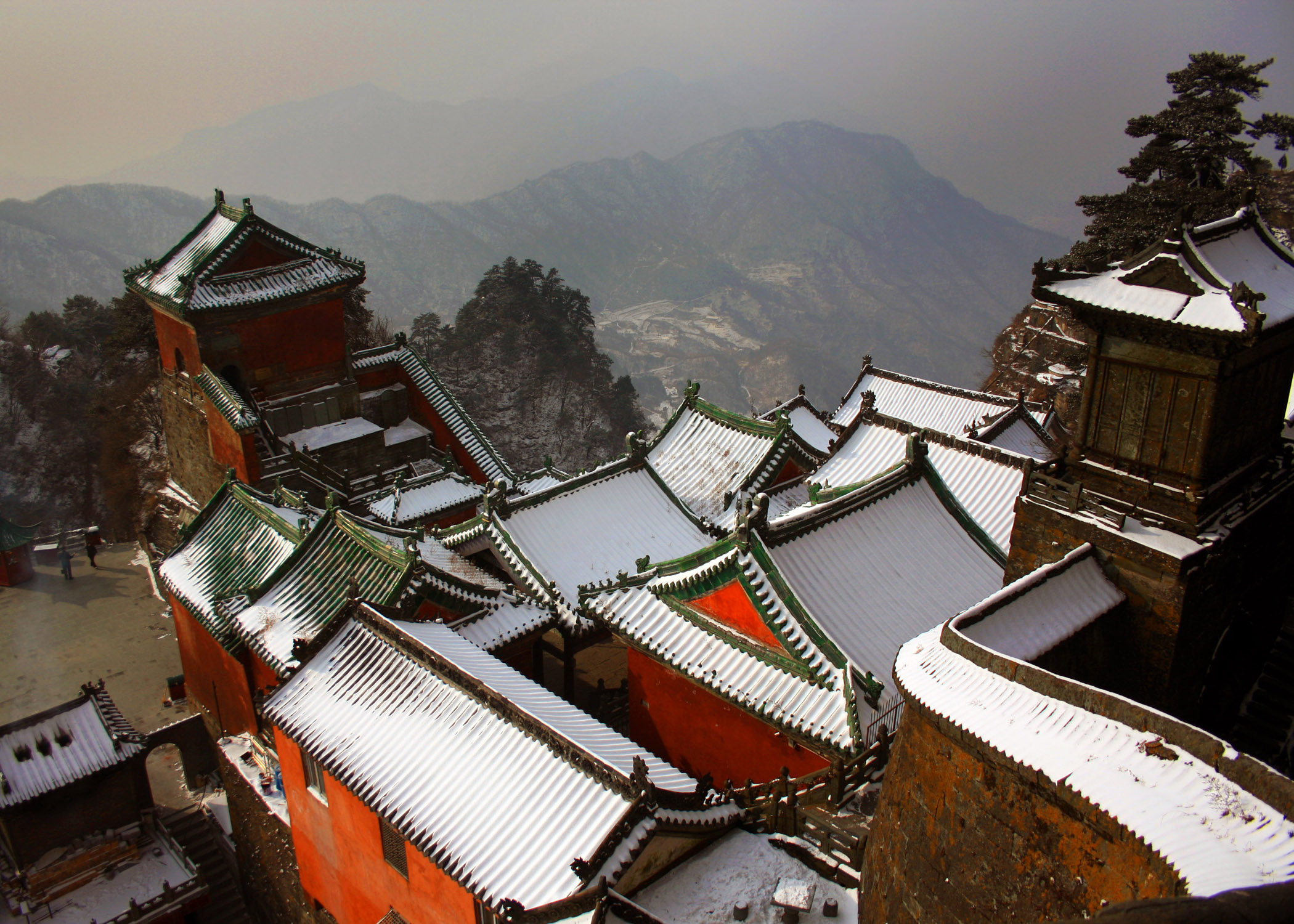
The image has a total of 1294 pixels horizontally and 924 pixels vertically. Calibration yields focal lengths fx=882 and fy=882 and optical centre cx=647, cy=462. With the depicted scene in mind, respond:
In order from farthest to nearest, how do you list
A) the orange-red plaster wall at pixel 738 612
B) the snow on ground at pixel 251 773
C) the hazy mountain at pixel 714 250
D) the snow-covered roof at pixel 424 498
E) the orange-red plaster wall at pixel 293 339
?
1. the hazy mountain at pixel 714 250
2. the orange-red plaster wall at pixel 293 339
3. the snow-covered roof at pixel 424 498
4. the snow on ground at pixel 251 773
5. the orange-red plaster wall at pixel 738 612

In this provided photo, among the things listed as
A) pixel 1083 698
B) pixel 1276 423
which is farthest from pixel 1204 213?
pixel 1083 698

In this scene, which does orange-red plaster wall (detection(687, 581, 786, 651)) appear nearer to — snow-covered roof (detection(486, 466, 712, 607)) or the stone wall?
snow-covered roof (detection(486, 466, 712, 607))

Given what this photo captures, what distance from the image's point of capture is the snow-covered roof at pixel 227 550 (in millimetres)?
18156

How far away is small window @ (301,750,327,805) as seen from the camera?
13531mm

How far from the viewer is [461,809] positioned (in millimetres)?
10922

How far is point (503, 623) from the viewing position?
1631cm

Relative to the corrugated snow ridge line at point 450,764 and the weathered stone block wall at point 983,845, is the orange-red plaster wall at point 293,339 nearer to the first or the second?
the corrugated snow ridge line at point 450,764

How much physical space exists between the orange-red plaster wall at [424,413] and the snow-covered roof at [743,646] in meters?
14.6

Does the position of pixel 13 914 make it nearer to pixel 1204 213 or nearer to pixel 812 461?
pixel 812 461

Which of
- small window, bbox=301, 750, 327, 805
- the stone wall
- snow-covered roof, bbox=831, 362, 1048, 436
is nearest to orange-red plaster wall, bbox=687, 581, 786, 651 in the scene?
small window, bbox=301, 750, 327, 805

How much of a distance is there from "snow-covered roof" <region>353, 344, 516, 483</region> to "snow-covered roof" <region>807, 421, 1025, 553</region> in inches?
433

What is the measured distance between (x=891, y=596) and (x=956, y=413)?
57.2 feet

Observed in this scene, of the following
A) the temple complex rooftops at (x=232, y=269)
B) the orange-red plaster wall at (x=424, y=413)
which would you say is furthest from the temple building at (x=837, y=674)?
the orange-red plaster wall at (x=424, y=413)

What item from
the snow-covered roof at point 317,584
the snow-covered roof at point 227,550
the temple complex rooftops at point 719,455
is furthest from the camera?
the temple complex rooftops at point 719,455
